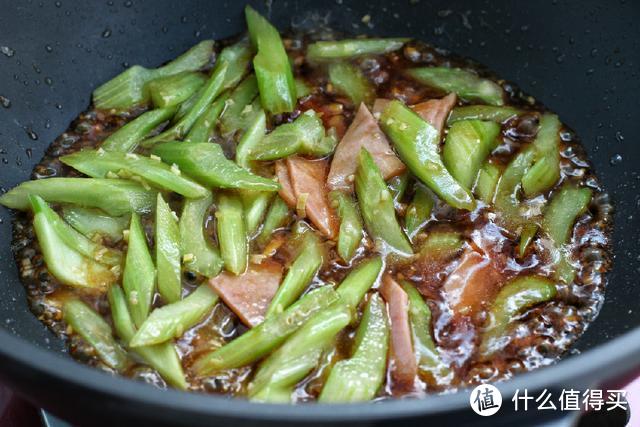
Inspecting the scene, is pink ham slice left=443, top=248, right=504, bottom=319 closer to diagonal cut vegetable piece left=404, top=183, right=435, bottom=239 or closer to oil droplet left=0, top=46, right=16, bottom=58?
diagonal cut vegetable piece left=404, top=183, right=435, bottom=239

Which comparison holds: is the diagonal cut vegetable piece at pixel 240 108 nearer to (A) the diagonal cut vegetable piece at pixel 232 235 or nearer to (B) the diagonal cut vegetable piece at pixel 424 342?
(A) the diagonal cut vegetable piece at pixel 232 235

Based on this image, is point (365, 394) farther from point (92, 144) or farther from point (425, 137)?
point (92, 144)

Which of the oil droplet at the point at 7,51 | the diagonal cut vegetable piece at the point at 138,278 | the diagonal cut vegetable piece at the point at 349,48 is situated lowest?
the diagonal cut vegetable piece at the point at 138,278

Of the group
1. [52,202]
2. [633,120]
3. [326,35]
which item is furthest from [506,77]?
[52,202]

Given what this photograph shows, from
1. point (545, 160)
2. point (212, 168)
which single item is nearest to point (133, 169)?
point (212, 168)

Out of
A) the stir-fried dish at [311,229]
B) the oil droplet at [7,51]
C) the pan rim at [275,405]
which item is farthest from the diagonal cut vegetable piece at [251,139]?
the pan rim at [275,405]

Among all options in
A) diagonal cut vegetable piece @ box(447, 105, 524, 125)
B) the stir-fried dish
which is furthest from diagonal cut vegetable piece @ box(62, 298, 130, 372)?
diagonal cut vegetable piece @ box(447, 105, 524, 125)
